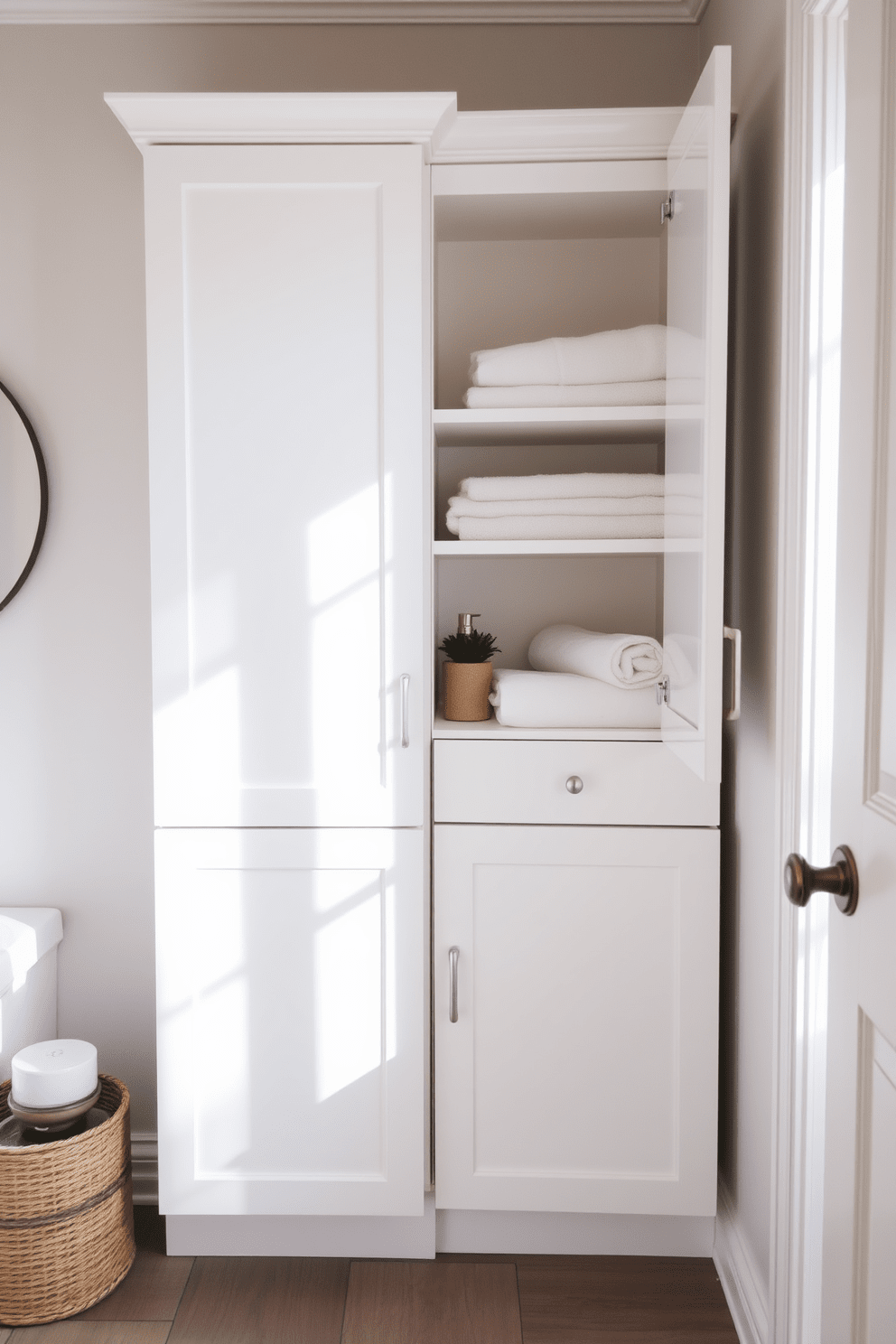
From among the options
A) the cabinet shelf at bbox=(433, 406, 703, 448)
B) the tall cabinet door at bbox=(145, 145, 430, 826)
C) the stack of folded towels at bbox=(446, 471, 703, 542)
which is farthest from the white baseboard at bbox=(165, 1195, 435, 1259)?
the cabinet shelf at bbox=(433, 406, 703, 448)

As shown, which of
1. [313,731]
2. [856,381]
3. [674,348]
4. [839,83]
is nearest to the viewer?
[856,381]

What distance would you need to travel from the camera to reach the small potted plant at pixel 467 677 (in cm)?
183

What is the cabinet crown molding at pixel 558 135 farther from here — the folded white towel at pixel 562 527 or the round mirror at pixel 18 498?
the round mirror at pixel 18 498

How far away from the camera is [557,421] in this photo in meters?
1.68

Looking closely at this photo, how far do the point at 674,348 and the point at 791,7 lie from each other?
0.49m

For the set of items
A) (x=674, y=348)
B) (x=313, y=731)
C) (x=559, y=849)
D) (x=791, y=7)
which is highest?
(x=791, y=7)

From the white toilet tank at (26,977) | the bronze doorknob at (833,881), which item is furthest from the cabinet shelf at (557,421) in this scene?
the white toilet tank at (26,977)

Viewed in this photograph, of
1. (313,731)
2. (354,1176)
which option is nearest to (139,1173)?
(354,1176)

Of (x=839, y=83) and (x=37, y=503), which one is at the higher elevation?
(x=839, y=83)

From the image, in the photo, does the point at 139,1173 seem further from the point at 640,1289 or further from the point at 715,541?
the point at 715,541

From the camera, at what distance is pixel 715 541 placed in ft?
4.48

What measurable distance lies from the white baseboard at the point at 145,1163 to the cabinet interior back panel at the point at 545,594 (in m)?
1.31

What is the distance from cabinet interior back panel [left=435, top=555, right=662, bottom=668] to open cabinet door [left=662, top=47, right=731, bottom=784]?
0.49 metres

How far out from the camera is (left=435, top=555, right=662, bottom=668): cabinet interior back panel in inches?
80.9
